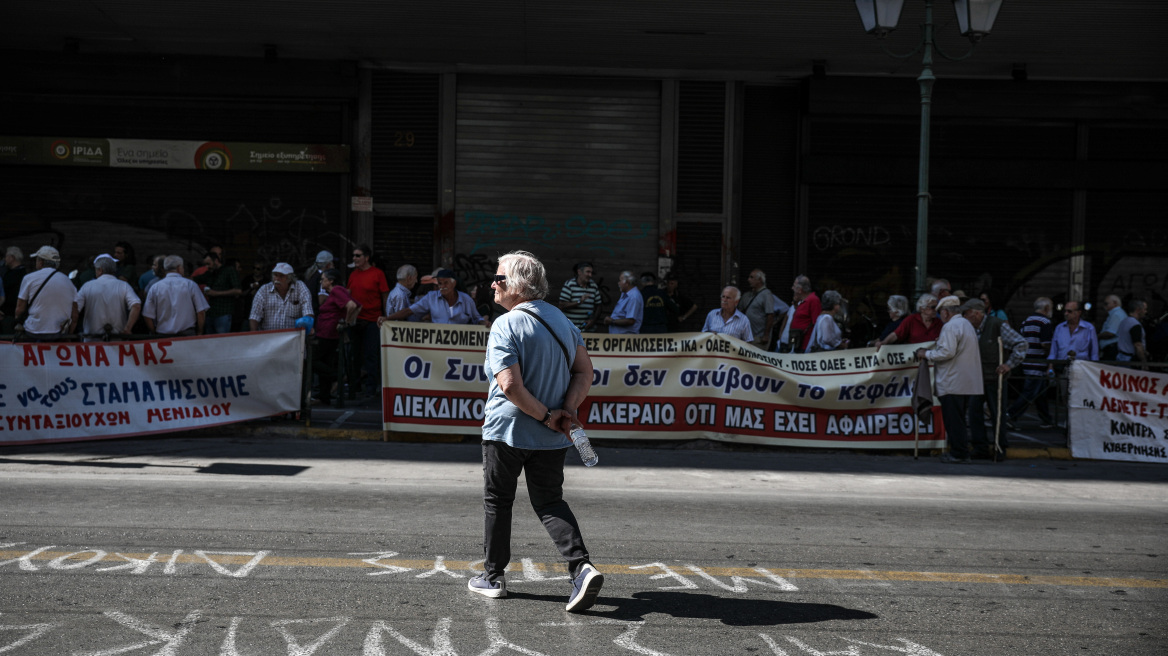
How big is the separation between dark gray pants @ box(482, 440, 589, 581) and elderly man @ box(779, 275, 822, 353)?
846cm

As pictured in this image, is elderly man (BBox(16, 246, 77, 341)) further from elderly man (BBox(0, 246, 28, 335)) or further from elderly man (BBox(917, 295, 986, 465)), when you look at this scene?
elderly man (BBox(917, 295, 986, 465))

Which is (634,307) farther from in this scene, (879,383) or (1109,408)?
(1109,408)

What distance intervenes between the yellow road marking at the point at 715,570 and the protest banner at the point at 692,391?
5.33 meters

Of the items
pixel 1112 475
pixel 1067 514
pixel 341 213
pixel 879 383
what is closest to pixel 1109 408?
pixel 1112 475

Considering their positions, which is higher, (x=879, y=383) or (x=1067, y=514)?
(x=879, y=383)

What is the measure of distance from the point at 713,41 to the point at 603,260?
13.9 feet

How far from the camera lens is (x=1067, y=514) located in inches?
313

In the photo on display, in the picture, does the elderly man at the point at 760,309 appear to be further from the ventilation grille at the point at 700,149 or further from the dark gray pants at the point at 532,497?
the dark gray pants at the point at 532,497

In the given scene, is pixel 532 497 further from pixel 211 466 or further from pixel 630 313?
pixel 630 313

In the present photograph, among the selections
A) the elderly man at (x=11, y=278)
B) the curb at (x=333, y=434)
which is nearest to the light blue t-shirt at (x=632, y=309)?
the curb at (x=333, y=434)

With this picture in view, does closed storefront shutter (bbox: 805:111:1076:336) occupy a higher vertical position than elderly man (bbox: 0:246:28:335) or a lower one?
higher

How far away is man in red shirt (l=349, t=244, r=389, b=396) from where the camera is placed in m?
13.6

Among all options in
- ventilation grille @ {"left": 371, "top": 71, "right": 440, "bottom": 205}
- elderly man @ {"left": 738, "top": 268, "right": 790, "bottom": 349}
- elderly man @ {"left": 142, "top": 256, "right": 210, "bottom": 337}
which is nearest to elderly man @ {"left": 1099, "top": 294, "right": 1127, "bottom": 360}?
elderly man @ {"left": 738, "top": 268, "right": 790, "bottom": 349}

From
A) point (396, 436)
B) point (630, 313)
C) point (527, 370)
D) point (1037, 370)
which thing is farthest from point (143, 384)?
point (1037, 370)
